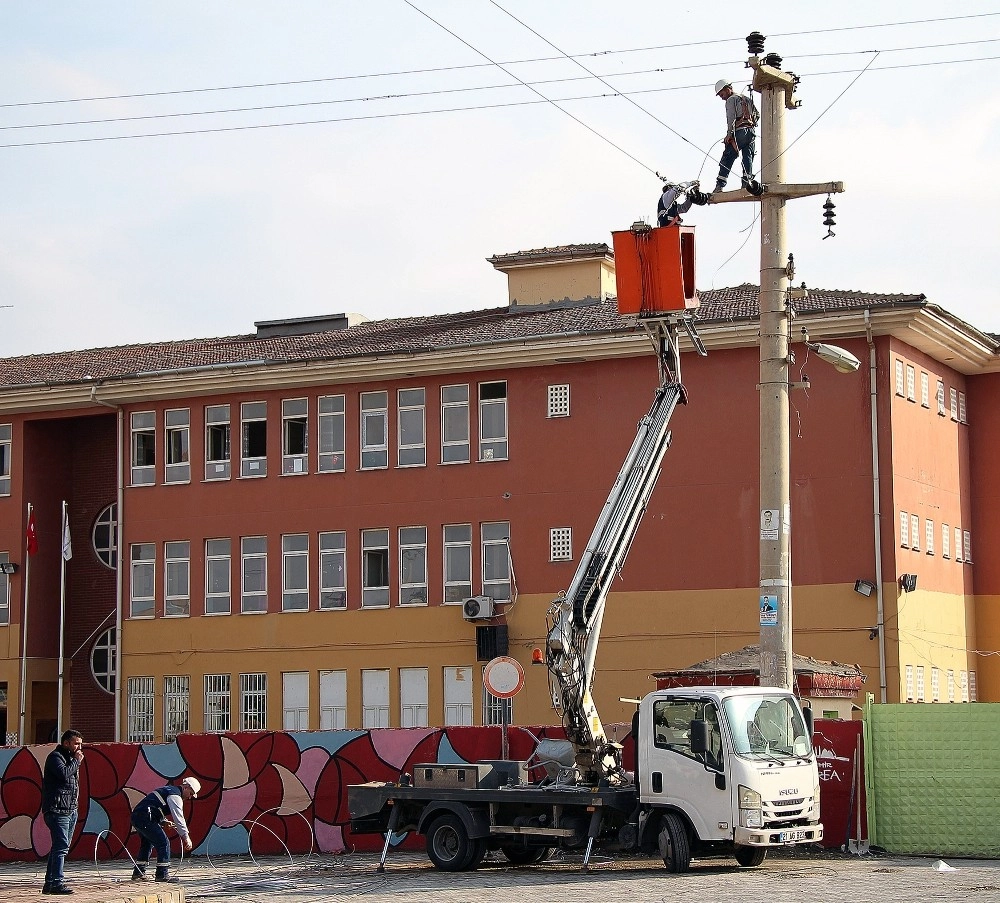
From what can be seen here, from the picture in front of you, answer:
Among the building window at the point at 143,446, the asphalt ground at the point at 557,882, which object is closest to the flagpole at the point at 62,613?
the building window at the point at 143,446

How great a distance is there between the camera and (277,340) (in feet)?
148

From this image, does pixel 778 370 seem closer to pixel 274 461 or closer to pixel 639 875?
pixel 639 875

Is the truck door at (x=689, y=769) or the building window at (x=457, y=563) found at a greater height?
the building window at (x=457, y=563)

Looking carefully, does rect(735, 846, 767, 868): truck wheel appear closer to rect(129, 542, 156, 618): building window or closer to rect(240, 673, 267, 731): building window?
rect(240, 673, 267, 731): building window

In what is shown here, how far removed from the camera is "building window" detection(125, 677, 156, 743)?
41.8 metres

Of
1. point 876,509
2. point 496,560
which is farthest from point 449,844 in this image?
point 496,560

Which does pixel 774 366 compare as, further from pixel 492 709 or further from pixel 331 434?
pixel 331 434

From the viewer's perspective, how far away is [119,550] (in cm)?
4281

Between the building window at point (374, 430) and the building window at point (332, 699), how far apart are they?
501 cm

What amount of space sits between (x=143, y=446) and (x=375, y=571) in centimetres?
751

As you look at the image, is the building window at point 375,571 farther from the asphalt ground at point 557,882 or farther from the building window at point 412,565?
the asphalt ground at point 557,882

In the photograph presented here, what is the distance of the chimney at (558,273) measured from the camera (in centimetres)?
4309

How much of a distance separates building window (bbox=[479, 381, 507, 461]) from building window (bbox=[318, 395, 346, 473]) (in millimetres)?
3646

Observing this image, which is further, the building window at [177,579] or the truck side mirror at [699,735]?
the building window at [177,579]
